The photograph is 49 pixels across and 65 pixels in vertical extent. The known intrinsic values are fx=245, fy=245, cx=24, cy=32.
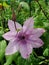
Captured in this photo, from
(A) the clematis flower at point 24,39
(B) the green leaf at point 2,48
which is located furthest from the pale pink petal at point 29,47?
(B) the green leaf at point 2,48

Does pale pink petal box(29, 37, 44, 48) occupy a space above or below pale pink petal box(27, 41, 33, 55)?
above

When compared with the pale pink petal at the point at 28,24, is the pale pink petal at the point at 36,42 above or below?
below

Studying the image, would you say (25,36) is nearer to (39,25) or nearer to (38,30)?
(38,30)

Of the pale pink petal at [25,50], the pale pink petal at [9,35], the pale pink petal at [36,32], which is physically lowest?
the pale pink petal at [25,50]

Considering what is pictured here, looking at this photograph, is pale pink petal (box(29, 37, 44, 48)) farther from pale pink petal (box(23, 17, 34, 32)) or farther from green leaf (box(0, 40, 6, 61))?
green leaf (box(0, 40, 6, 61))

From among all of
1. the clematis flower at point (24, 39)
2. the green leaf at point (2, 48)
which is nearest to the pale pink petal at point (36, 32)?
the clematis flower at point (24, 39)

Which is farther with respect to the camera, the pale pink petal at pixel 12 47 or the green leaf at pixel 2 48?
the green leaf at pixel 2 48

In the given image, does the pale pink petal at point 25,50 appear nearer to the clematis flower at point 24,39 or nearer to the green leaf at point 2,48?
the clematis flower at point 24,39

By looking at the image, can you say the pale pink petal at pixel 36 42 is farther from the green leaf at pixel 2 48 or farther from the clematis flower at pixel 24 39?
the green leaf at pixel 2 48

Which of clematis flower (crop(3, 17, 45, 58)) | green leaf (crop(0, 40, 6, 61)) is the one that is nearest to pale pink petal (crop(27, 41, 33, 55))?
clematis flower (crop(3, 17, 45, 58))

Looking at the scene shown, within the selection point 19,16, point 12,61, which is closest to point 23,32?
point 12,61
